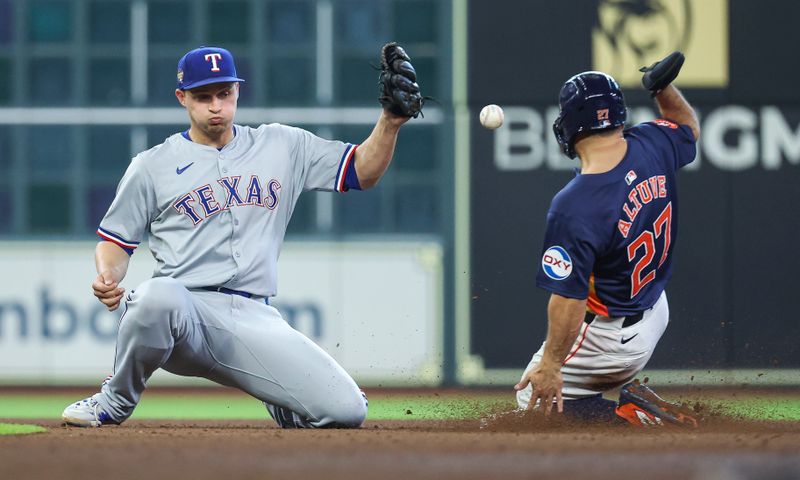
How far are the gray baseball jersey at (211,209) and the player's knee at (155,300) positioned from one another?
28 cm

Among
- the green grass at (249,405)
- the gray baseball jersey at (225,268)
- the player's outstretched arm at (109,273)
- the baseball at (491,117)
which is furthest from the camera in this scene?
the green grass at (249,405)

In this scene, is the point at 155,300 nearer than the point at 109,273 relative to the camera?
Yes

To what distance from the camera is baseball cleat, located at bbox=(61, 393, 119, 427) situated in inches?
188

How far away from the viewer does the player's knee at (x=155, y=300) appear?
15.0 ft

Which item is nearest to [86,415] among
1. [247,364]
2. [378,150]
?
[247,364]

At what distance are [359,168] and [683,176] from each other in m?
4.53

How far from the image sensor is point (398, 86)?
4.77 metres

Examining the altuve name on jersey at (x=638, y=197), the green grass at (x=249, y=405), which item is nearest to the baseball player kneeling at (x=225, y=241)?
the altuve name on jersey at (x=638, y=197)

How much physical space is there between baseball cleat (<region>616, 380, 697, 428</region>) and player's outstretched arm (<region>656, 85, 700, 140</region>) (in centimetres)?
104

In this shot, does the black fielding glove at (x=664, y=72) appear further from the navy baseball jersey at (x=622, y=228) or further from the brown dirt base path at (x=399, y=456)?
the brown dirt base path at (x=399, y=456)

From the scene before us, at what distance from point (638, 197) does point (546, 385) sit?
0.75m

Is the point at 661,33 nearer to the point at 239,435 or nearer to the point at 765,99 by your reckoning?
the point at 765,99

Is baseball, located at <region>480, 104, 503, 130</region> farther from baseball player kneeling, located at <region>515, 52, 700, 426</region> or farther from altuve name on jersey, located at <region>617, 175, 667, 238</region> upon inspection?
altuve name on jersey, located at <region>617, 175, 667, 238</region>

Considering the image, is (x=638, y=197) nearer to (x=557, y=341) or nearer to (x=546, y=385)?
(x=557, y=341)
